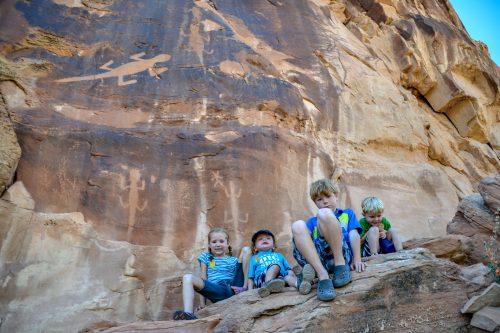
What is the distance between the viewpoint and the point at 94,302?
4.59 m

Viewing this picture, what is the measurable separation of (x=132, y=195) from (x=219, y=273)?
55.7 inches

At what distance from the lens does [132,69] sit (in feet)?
21.0

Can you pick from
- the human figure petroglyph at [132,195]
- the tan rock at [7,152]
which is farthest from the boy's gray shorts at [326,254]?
the tan rock at [7,152]

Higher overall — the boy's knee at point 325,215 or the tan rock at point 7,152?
the boy's knee at point 325,215

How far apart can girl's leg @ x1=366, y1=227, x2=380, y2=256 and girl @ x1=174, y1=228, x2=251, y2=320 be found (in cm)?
106

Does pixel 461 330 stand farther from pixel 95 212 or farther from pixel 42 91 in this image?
pixel 42 91

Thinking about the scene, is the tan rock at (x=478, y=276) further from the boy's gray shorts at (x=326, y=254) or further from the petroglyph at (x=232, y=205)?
the petroglyph at (x=232, y=205)

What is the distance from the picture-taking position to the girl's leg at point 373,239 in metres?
4.33

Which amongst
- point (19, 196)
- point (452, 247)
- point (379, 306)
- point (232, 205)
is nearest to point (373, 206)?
point (452, 247)

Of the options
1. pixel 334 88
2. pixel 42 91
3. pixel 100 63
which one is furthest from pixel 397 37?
pixel 42 91

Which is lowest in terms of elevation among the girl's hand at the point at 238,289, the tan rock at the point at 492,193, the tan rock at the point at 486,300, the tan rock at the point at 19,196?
the girl's hand at the point at 238,289

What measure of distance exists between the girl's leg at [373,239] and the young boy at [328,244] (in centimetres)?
55

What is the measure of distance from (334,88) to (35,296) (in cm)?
472

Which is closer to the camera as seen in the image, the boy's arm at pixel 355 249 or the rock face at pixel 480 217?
the boy's arm at pixel 355 249
